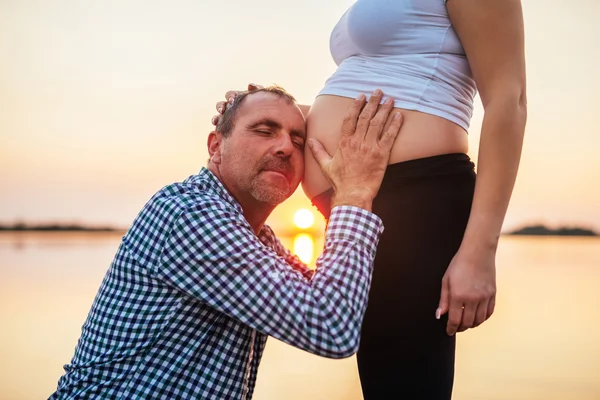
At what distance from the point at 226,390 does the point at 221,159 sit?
0.63 meters

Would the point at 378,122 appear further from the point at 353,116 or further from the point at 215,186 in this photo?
the point at 215,186

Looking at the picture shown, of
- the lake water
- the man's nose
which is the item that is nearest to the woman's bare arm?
the man's nose

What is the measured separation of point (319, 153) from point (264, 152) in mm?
225

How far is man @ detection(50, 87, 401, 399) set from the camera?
3.56 feet

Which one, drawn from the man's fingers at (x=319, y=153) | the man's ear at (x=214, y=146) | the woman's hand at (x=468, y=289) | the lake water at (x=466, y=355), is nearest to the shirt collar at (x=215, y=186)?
the man's ear at (x=214, y=146)

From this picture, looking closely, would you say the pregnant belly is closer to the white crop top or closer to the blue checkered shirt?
the white crop top

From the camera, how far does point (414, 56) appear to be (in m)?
1.14

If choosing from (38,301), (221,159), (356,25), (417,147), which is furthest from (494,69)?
(38,301)

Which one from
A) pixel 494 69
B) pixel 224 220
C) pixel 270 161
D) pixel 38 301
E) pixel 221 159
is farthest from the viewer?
pixel 38 301

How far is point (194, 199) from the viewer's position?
3.93ft

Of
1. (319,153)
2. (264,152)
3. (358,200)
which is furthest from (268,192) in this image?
(358,200)

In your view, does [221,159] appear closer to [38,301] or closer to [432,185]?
[432,185]

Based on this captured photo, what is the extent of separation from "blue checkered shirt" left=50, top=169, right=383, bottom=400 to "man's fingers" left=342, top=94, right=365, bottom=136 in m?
0.18

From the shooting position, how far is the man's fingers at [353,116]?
1.17 meters
